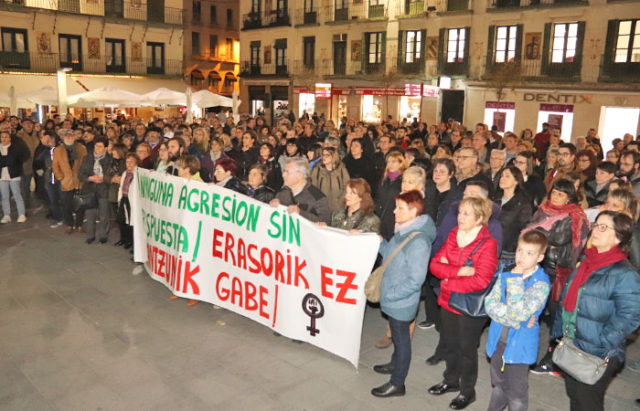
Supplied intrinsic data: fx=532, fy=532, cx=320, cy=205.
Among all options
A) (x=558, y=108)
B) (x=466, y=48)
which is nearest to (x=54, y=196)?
(x=558, y=108)

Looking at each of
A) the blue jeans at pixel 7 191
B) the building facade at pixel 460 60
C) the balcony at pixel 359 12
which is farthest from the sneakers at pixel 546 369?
the balcony at pixel 359 12

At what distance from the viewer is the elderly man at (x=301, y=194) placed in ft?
19.5

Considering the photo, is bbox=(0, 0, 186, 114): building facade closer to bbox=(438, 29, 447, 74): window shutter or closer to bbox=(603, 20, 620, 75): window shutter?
bbox=(438, 29, 447, 74): window shutter

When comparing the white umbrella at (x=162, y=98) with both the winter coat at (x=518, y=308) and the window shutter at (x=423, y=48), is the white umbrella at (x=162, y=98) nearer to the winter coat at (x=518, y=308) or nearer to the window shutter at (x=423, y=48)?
the window shutter at (x=423, y=48)

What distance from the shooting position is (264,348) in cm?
561

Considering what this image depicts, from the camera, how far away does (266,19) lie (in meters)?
37.3

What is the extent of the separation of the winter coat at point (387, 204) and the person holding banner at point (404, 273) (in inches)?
54.3

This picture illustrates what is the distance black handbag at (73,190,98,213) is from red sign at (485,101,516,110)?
2164 centimetres

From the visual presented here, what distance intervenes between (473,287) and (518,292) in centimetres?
41

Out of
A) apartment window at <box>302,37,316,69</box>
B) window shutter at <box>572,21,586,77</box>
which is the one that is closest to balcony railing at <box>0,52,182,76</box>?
apartment window at <box>302,37,316,69</box>

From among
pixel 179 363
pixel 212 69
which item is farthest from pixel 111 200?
pixel 212 69

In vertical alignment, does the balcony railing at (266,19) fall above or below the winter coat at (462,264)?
above

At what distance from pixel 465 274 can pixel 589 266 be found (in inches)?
34.6

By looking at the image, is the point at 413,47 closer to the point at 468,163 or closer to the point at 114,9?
the point at 114,9
